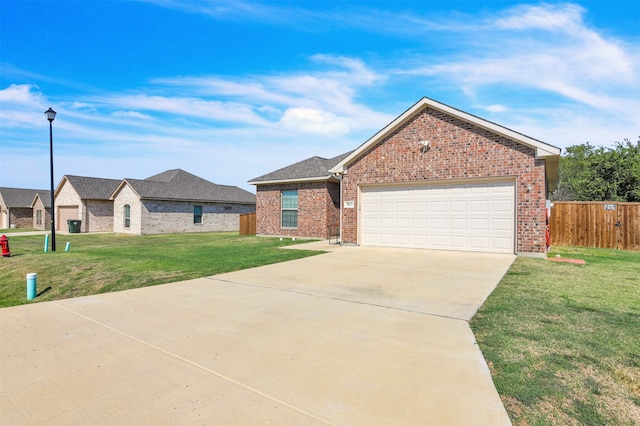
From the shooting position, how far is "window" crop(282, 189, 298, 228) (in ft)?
62.8

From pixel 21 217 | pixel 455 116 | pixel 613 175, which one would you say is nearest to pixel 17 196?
pixel 21 217

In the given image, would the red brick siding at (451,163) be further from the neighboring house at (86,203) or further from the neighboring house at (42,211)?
the neighboring house at (42,211)

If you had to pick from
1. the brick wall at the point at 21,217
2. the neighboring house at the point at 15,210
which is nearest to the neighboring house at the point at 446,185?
the neighboring house at the point at 15,210

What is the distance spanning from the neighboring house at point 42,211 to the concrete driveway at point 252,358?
36.8 meters

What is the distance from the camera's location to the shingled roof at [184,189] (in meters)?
26.1

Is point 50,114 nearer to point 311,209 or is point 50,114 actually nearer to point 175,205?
Result: point 311,209

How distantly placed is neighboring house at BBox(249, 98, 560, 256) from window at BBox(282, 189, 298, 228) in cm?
475

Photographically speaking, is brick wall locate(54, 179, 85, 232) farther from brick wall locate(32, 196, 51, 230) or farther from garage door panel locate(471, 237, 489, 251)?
garage door panel locate(471, 237, 489, 251)

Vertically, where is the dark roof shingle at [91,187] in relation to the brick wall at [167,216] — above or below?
above

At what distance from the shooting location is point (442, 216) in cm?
1269

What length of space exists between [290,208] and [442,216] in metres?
9.12

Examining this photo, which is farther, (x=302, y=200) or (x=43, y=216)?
(x=43, y=216)

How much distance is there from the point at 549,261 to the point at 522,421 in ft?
30.8

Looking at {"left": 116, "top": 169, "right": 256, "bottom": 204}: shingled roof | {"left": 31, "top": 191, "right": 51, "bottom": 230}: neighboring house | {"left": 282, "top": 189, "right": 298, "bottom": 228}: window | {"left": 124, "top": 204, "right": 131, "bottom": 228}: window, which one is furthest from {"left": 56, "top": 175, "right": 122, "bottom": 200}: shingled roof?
{"left": 282, "top": 189, "right": 298, "bottom": 228}: window
